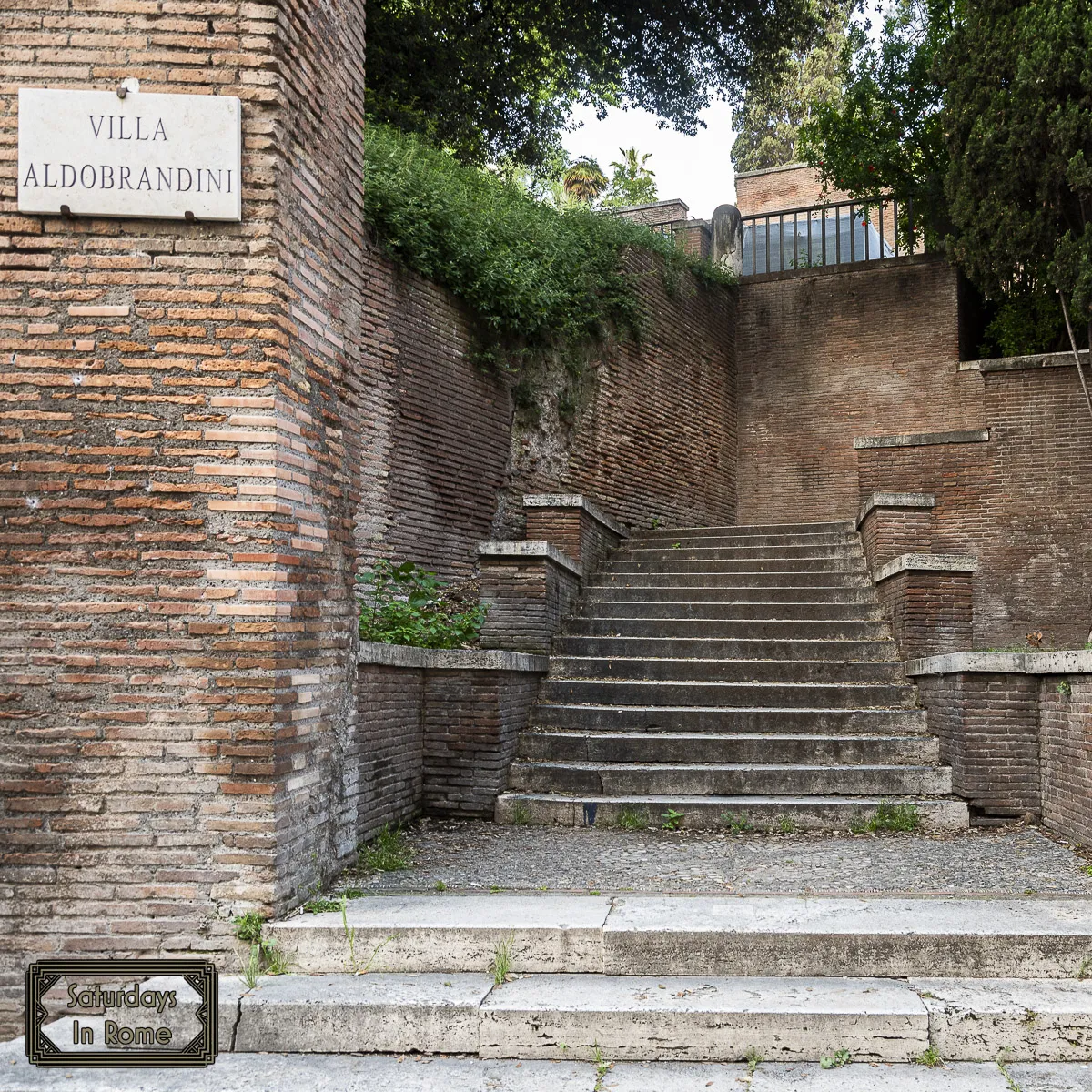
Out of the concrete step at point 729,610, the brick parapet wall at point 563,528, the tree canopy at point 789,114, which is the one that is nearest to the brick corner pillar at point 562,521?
the brick parapet wall at point 563,528

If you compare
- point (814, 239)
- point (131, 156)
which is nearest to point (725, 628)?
point (131, 156)

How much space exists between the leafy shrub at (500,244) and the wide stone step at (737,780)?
4901 mm

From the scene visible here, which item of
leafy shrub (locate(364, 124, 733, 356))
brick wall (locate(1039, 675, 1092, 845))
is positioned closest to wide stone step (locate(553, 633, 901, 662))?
brick wall (locate(1039, 675, 1092, 845))

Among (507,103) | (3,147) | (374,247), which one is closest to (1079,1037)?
(3,147)

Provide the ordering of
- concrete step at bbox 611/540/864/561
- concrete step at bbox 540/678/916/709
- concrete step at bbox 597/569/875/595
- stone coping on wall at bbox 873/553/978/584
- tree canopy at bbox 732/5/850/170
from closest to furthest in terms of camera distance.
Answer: concrete step at bbox 540/678/916/709 < stone coping on wall at bbox 873/553/978/584 < concrete step at bbox 597/569/875/595 < concrete step at bbox 611/540/864/561 < tree canopy at bbox 732/5/850/170

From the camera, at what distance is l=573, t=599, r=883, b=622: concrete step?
8.45 meters

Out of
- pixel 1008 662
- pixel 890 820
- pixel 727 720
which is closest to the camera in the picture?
pixel 890 820

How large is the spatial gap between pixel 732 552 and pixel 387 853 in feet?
19.0

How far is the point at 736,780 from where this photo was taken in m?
6.41

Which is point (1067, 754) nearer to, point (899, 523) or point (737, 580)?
point (899, 523)

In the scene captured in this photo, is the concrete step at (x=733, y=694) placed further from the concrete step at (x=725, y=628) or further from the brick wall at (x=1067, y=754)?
the brick wall at (x=1067, y=754)

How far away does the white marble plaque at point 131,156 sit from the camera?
3.92 meters

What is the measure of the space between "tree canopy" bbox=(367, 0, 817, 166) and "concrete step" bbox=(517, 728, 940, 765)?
26.0 feet

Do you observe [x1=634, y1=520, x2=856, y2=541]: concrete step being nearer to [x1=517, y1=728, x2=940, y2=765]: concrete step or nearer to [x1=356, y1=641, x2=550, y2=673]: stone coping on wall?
[x1=517, y1=728, x2=940, y2=765]: concrete step
